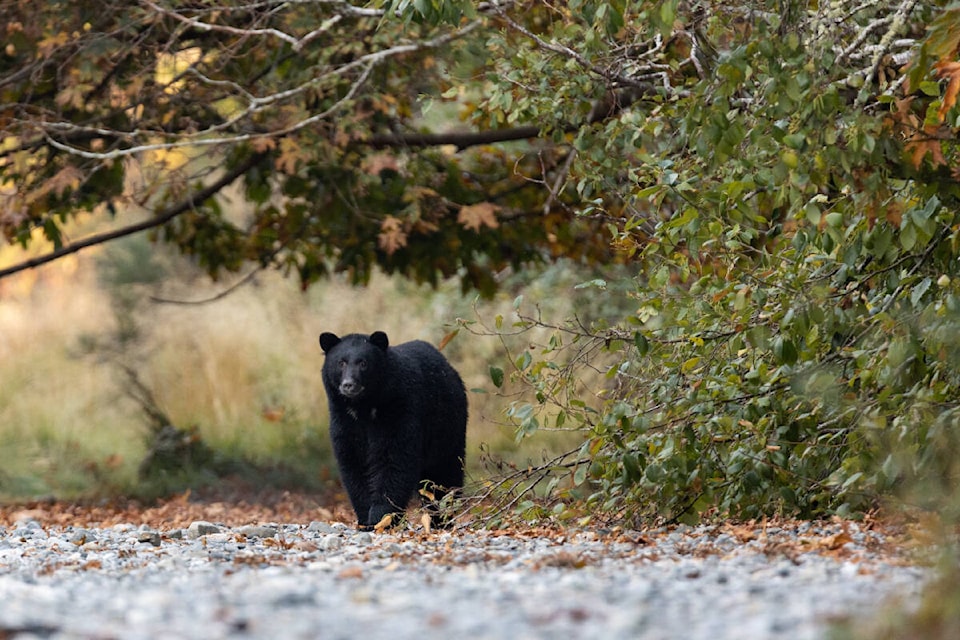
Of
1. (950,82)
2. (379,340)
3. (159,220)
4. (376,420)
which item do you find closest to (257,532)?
(376,420)

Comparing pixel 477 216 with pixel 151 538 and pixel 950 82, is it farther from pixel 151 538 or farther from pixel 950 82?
pixel 950 82

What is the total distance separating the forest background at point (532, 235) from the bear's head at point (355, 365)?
914mm

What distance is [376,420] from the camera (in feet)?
27.7

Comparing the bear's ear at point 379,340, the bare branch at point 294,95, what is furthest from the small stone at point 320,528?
the bare branch at point 294,95

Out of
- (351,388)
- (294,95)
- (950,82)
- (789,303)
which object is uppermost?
(294,95)

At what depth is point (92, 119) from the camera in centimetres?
1105

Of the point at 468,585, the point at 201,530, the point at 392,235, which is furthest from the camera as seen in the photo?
the point at 392,235

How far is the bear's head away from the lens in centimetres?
824

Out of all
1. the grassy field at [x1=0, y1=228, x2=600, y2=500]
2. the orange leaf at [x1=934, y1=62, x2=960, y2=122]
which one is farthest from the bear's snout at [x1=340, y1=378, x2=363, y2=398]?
the orange leaf at [x1=934, y1=62, x2=960, y2=122]

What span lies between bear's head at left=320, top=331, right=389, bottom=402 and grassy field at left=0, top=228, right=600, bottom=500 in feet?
9.60

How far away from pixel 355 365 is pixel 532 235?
14.0ft

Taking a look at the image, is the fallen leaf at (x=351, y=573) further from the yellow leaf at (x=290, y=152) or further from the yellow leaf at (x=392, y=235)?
the yellow leaf at (x=392, y=235)

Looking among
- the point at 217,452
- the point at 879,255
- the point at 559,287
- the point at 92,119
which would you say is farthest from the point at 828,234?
the point at 559,287

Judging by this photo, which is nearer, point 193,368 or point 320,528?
point 320,528
